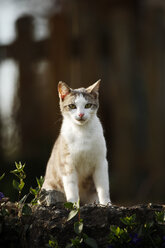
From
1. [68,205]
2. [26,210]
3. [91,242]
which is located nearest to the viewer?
[91,242]

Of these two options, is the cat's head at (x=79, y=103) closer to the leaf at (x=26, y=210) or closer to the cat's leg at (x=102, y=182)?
the cat's leg at (x=102, y=182)

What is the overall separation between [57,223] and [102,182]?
34.2 inches

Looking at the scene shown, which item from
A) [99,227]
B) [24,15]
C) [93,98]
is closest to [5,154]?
[24,15]

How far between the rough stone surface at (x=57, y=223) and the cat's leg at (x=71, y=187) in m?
0.59

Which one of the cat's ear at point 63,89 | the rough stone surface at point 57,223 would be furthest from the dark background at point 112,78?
the rough stone surface at point 57,223

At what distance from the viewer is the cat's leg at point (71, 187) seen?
319 cm

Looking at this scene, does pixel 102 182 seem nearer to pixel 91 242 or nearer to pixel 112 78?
pixel 91 242

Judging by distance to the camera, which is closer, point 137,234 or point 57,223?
point 137,234

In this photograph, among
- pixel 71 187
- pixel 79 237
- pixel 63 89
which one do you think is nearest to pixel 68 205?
pixel 79 237

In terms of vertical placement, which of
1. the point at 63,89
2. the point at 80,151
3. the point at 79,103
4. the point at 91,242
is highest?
the point at 63,89

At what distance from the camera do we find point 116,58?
6.60 metres

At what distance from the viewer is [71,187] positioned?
320cm

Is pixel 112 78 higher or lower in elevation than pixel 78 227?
higher

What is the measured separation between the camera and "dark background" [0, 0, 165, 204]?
256 inches
